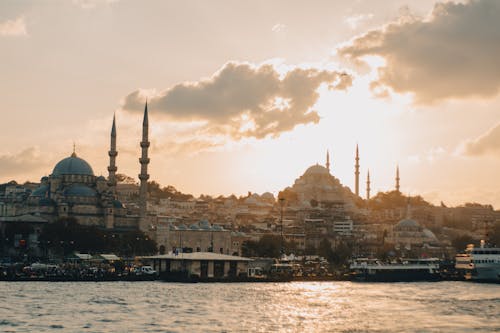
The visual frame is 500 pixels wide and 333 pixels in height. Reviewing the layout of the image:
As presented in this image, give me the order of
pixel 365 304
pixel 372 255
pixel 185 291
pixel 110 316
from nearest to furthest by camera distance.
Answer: pixel 110 316 → pixel 365 304 → pixel 185 291 → pixel 372 255

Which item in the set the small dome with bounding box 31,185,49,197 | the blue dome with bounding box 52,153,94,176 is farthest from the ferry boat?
the small dome with bounding box 31,185,49,197

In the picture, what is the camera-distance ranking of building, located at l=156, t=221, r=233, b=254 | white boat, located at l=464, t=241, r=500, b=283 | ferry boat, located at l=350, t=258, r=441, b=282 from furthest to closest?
1. building, located at l=156, t=221, r=233, b=254
2. white boat, located at l=464, t=241, r=500, b=283
3. ferry boat, located at l=350, t=258, r=441, b=282

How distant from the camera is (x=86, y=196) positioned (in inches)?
4862

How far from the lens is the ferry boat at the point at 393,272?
312ft

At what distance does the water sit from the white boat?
2203 centimetres

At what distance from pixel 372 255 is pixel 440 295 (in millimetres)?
83643

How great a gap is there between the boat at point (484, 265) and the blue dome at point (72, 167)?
5330cm

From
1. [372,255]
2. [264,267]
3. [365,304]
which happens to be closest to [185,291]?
[365,304]

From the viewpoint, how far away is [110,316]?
4731 centimetres

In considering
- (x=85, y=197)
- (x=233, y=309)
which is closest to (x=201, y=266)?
(x=233, y=309)

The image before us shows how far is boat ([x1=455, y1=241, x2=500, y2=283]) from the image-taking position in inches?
3755

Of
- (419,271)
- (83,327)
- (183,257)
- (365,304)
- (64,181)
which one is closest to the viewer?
(83,327)

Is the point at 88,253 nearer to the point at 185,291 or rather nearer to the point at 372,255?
the point at 185,291

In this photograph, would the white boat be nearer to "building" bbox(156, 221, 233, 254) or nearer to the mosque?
"building" bbox(156, 221, 233, 254)
